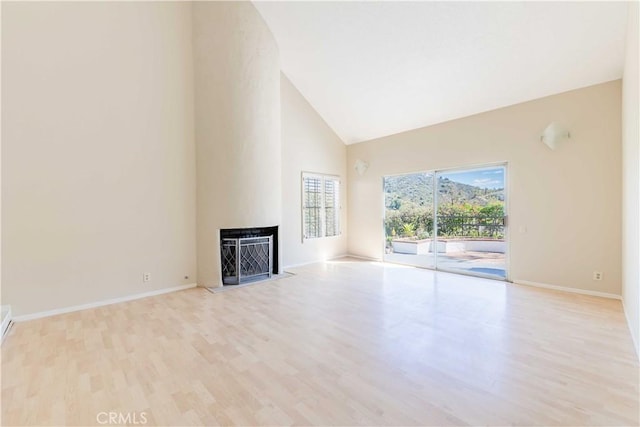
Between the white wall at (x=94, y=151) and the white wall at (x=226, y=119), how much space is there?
0.22 m

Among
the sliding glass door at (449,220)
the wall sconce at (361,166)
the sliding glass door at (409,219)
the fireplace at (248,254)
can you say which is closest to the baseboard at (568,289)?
the sliding glass door at (449,220)

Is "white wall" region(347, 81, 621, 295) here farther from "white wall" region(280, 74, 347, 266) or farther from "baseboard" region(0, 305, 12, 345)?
"baseboard" region(0, 305, 12, 345)

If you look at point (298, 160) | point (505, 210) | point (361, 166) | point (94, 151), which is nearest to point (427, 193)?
point (505, 210)

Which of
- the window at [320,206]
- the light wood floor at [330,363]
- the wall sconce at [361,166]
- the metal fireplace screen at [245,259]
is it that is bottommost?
the light wood floor at [330,363]

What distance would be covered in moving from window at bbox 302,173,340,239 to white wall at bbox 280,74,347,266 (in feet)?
0.45

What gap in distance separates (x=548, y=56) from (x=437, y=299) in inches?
141

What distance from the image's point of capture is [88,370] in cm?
223

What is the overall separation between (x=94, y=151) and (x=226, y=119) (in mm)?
1826

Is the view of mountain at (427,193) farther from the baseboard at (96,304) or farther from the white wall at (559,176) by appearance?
the baseboard at (96,304)

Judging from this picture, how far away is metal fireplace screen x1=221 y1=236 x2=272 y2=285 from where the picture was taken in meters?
4.74

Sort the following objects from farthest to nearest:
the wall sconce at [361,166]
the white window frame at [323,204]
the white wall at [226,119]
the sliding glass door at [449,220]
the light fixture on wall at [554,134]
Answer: the wall sconce at [361,166] → the white window frame at [323,204] → the sliding glass door at [449,220] → the white wall at [226,119] → the light fixture on wall at [554,134]

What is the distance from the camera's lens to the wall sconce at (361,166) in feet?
22.6

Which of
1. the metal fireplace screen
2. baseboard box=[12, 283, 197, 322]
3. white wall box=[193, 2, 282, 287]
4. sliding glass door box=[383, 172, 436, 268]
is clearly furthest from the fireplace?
sliding glass door box=[383, 172, 436, 268]

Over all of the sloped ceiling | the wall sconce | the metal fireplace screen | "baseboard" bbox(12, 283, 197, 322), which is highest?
the sloped ceiling
